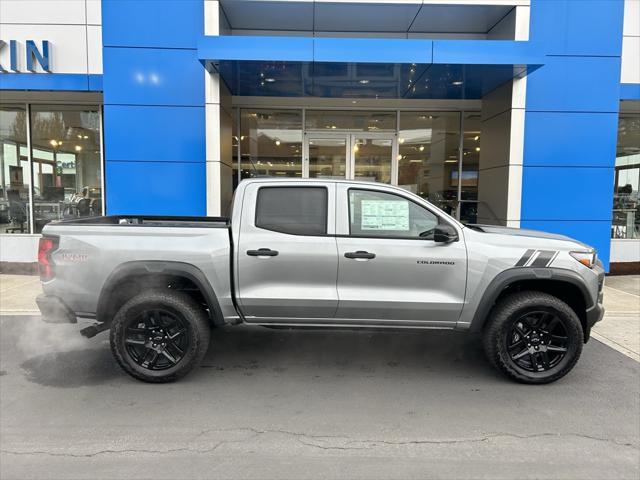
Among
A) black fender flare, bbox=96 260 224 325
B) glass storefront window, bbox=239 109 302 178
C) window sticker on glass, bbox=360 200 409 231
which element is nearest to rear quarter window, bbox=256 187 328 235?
window sticker on glass, bbox=360 200 409 231

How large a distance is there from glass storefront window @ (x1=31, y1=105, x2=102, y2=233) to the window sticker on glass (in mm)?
8223

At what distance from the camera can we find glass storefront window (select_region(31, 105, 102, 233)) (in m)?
10.8

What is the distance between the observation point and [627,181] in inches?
446

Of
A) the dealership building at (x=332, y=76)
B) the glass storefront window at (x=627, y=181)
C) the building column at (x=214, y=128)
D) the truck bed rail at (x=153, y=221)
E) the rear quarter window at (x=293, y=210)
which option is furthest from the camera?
the glass storefront window at (x=627, y=181)

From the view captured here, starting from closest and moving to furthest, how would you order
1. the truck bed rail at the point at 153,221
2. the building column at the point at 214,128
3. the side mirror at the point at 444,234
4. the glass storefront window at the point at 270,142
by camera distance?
the side mirror at the point at 444,234, the truck bed rail at the point at 153,221, the building column at the point at 214,128, the glass storefront window at the point at 270,142

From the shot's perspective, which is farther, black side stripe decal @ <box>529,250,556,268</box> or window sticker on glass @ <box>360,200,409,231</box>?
window sticker on glass @ <box>360,200,409,231</box>

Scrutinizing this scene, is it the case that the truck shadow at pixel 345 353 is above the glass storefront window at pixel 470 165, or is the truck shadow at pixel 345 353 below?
below

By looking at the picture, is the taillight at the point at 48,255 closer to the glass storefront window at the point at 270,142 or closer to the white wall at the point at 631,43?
the glass storefront window at the point at 270,142

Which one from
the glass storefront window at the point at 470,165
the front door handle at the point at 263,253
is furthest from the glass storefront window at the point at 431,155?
the front door handle at the point at 263,253

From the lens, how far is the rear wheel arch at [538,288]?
443 centimetres

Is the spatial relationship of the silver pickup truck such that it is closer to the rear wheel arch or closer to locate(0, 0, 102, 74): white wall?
the rear wheel arch

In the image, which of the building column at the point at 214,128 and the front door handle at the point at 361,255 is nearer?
the front door handle at the point at 361,255

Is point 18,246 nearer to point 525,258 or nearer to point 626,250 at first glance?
point 525,258

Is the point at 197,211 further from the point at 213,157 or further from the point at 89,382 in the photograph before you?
the point at 89,382
